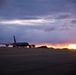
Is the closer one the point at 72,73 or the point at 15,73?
the point at 15,73

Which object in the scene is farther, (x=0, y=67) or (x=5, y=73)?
(x=0, y=67)

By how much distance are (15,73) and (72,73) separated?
5065 mm

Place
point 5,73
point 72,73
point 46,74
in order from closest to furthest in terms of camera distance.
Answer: point 5,73 → point 46,74 → point 72,73

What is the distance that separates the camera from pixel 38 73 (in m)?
19.7

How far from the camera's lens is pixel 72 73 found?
2116 centimetres

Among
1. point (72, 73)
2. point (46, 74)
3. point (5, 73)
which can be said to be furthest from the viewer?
point (72, 73)

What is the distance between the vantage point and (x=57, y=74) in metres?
19.9

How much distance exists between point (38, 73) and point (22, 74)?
1534mm

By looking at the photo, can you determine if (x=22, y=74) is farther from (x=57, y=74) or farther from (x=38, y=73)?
(x=57, y=74)

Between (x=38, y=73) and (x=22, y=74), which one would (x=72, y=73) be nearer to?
(x=38, y=73)

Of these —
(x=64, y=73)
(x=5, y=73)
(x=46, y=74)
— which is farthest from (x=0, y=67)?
(x=64, y=73)

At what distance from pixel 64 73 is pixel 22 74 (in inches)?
152

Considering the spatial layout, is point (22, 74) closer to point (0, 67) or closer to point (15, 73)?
point (15, 73)

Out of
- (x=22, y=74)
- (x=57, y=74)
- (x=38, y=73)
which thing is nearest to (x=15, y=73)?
(x=22, y=74)
